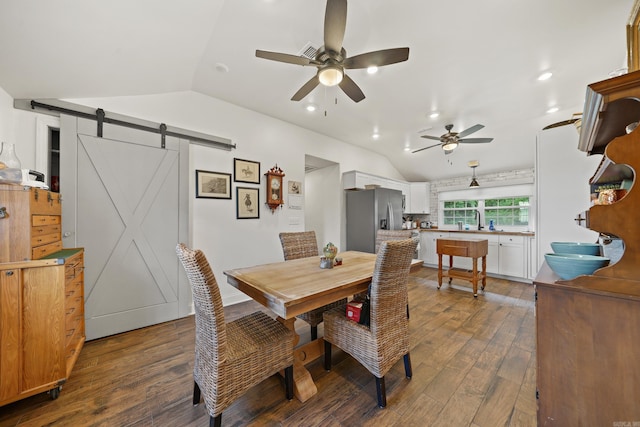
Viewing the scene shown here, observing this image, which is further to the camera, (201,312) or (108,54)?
(108,54)

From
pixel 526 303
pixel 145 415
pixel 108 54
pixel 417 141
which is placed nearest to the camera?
pixel 145 415

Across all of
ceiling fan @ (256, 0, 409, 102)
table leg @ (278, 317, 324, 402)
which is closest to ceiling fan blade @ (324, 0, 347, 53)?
ceiling fan @ (256, 0, 409, 102)

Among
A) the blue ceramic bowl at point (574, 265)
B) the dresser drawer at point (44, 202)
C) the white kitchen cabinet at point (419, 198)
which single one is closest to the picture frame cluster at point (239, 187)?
the dresser drawer at point (44, 202)

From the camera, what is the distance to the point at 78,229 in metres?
2.23

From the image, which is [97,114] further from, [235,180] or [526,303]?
[526,303]

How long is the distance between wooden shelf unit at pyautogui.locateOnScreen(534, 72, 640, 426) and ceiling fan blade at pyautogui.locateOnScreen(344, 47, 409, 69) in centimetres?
113

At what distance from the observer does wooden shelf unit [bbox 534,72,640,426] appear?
0.86m

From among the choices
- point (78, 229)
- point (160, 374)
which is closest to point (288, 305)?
point (160, 374)

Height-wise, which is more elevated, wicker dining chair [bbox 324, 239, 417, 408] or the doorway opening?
the doorway opening

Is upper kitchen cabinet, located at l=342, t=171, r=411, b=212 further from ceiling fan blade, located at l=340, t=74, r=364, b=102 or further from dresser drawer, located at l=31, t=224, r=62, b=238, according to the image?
dresser drawer, located at l=31, t=224, r=62, b=238

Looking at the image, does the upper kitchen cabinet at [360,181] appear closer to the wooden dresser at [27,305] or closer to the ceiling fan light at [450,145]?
the ceiling fan light at [450,145]

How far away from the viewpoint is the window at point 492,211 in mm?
5031

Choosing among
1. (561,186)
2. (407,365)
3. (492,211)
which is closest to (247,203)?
(407,365)

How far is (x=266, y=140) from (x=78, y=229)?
249 centimetres
